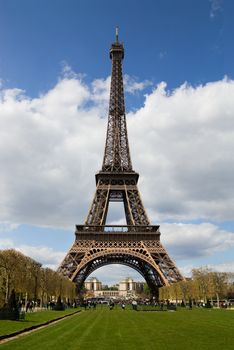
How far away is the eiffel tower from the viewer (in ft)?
263

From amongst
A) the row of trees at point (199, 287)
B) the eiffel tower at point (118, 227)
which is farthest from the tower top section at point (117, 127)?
the row of trees at point (199, 287)

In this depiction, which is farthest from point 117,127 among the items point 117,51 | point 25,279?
point 25,279

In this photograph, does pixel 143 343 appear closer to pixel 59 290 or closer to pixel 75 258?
pixel 59 290

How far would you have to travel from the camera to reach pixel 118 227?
8662cm

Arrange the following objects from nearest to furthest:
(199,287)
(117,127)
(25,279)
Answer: (25,279)
(199,287)
(117,127)

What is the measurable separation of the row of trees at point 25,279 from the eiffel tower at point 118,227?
660cm

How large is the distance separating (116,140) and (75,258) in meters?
31.1

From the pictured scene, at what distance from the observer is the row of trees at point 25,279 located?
4866cm

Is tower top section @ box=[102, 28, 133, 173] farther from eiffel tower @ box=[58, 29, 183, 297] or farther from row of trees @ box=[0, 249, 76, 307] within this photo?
row of trees @ box=[0, 249, 76, 307]

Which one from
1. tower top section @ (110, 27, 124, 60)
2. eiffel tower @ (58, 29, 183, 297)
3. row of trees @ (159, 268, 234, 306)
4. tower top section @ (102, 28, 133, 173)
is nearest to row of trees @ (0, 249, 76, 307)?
eiffel tower @ (58, 29, 183, 297)

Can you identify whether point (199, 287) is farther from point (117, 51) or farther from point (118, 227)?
point (117, 51)

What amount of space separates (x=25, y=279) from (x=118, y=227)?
3446 cm

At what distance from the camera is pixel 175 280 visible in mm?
78875

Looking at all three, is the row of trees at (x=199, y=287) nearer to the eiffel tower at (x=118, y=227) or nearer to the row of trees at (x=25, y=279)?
the eiffel tower at (x=118, y=227)
